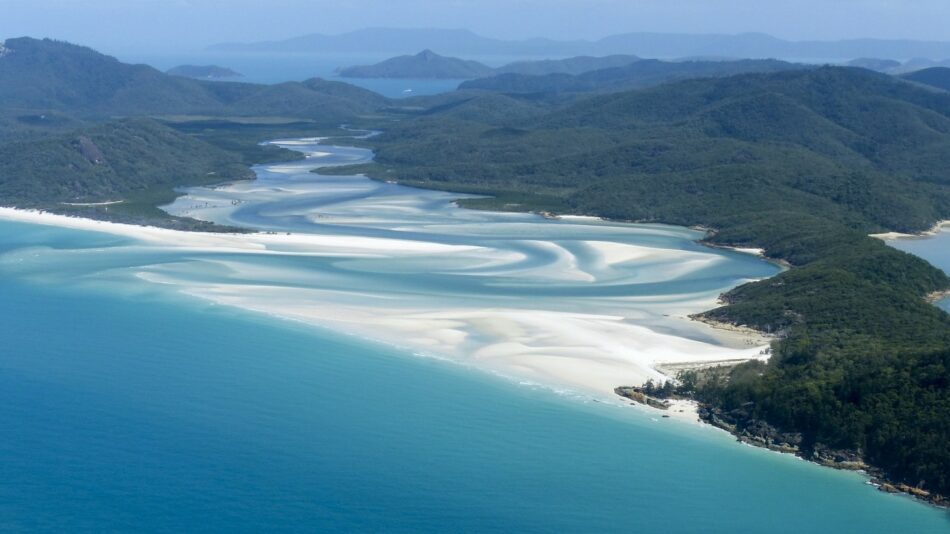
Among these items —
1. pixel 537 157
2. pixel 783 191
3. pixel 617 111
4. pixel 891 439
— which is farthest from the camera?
pixel 617 111

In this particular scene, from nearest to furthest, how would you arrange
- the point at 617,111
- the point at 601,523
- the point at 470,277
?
the point at 601,523, the point at 470,277, the point at 617,111

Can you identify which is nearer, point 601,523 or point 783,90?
point 601,523

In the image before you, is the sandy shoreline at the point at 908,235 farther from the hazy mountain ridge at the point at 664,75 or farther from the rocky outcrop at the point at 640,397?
the hazy mountain ridge at the point at 664,75

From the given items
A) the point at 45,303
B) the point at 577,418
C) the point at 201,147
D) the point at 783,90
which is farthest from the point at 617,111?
the point at 577,418

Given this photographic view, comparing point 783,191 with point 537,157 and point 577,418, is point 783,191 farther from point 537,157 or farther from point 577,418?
point 577,418

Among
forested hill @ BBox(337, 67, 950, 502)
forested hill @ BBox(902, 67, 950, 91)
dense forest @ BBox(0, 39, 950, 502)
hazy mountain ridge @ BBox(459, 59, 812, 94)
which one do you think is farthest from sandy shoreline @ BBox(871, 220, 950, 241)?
hazy mountain ridge @ BBox(459, 59, 812, 94)

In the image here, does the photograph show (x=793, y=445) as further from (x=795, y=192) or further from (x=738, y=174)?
(x=738, y=174)

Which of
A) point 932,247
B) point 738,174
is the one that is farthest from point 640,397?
point 738,174

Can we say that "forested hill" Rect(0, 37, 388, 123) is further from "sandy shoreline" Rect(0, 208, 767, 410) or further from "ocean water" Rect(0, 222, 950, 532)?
"ocean water" Rect(0, 222, 950, 532)
